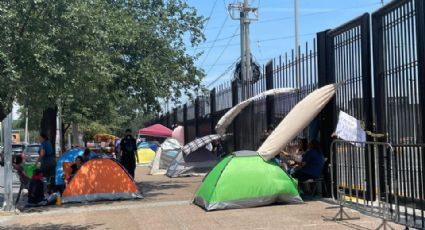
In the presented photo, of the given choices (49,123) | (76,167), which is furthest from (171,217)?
(49,123)

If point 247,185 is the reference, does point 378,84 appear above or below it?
above

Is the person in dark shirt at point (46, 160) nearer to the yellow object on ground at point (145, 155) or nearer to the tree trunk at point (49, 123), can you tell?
the tree trunk at point (49, 123)

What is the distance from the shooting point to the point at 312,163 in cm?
1286

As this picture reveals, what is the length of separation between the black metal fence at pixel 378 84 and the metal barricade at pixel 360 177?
0.24 ft

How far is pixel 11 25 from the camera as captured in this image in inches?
331

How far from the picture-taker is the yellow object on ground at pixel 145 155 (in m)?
35.2

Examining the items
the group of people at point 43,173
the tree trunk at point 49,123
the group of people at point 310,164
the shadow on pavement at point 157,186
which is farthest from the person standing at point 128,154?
the group of people at point 310,164

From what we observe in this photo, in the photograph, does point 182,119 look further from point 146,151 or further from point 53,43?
point 53,43

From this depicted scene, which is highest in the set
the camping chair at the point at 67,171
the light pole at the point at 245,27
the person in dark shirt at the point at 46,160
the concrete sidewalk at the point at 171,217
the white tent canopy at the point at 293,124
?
the light pole at the point at 245,27

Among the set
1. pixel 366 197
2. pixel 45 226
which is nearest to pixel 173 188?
pixel 45 226

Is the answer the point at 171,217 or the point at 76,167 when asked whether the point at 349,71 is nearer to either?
the point at 171,217

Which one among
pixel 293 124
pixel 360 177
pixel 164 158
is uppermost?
pixel 293 124

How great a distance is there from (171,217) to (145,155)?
24619 mm

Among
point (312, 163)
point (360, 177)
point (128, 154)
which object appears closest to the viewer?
point (360, 177)
